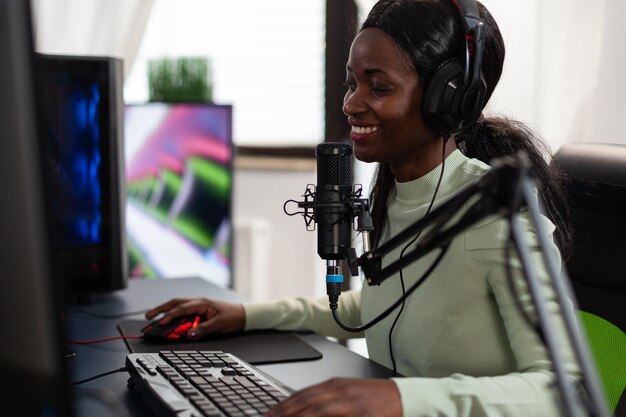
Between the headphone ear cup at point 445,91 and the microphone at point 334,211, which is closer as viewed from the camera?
the microphone at point 334,211

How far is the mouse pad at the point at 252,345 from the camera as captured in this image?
123 centimetres

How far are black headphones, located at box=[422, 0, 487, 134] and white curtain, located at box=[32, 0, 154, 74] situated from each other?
2.04 meters

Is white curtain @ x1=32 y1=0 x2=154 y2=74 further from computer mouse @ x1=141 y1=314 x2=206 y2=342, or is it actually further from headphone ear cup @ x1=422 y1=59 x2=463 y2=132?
headphone ear cup @ x1=422 y1=59 x2=463 y2=132

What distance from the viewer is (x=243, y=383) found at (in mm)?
939

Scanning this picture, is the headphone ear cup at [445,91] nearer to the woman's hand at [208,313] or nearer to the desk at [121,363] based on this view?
the desk at [121,363]

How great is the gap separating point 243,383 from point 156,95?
79.3 inches

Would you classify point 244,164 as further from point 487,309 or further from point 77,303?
point 487,309

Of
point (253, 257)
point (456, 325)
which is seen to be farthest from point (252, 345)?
point (253, 257)

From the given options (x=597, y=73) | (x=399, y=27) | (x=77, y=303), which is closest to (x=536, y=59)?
(x=597, y=73)

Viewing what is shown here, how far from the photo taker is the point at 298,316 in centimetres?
142

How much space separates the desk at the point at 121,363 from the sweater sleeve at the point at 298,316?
39mm

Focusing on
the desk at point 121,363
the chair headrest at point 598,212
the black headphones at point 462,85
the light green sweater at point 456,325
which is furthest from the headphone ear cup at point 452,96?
Result: the desk at point 121,363

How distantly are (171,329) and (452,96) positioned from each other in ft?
1.91

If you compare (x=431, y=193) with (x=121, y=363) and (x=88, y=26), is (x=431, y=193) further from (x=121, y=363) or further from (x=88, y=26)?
(x=88, y=26)
